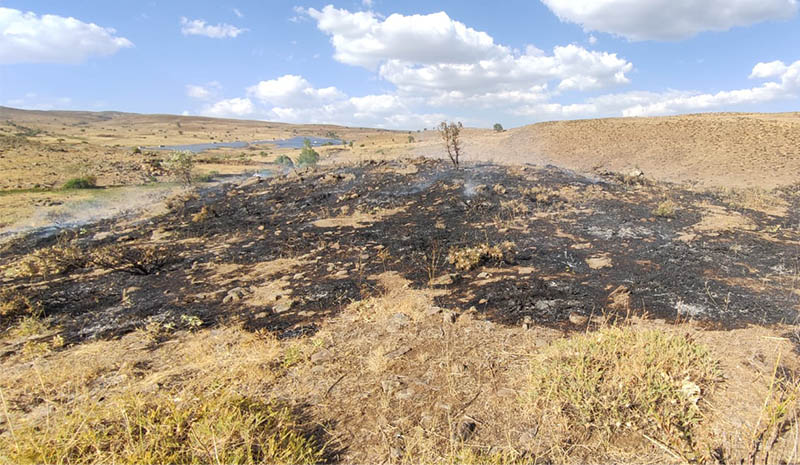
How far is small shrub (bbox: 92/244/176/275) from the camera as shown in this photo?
23.3 ft

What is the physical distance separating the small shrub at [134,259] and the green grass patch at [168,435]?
16.1ft

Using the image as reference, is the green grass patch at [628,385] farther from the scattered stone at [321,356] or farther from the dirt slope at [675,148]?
the dirt slope at [675,148]

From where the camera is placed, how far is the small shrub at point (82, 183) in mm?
18328

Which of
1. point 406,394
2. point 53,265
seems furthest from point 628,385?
point 53,265

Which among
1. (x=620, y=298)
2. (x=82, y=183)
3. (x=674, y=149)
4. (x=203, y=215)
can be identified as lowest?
(x=620, y=298)

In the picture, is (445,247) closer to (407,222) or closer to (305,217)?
(407,222)

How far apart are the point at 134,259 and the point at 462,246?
7255 mm

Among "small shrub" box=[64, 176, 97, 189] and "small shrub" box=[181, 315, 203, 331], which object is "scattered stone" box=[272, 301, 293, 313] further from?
"small shrub" box=[64, 176, 97, 189]

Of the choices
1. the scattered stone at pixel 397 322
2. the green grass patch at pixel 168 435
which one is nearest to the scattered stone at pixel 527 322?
the scattered stone at pixel 397 322

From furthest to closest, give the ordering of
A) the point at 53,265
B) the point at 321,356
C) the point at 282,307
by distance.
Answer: the point at 53,265
the point at 282,307
the point at 321,356

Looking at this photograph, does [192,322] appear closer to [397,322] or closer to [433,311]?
[397,322]

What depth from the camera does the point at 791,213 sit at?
34.2 ft

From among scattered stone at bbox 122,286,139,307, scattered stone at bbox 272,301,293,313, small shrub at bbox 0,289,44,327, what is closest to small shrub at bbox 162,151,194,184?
small shrub at bbox 0,289,44,327

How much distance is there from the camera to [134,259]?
7.52 meters
